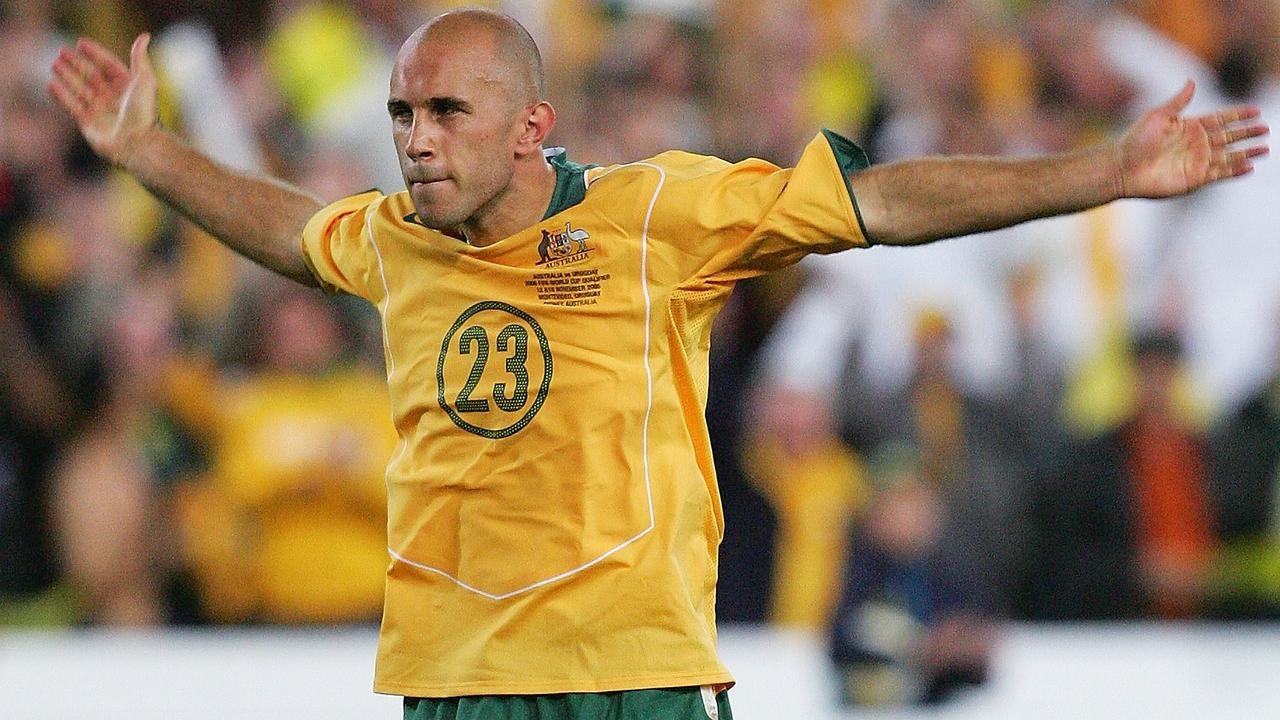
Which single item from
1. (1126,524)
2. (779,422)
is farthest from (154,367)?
(1126,524)

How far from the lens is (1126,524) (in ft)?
22.5

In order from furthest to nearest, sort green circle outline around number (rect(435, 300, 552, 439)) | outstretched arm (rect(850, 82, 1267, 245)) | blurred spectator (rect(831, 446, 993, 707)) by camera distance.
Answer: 1. blurred spectator (rect(831, 446, 993, 707))
2. green circle outline around number (rect(435, 300, 552, 439))
3. outstretched arm (rect(850, 82, 1267, 245))

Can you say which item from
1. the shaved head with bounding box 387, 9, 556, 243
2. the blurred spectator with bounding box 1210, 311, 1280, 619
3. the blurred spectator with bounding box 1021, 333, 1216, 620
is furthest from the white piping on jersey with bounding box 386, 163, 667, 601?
the blurred spectator with bounding box 1210, 311, 1280, 619

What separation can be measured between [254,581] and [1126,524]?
373cm

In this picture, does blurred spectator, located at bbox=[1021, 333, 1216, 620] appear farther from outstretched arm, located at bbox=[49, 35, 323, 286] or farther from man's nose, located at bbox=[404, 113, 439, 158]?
man's nose, located at bbox=[404, 113, 439, 158]

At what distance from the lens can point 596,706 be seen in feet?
8.66

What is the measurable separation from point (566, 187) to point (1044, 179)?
81cm

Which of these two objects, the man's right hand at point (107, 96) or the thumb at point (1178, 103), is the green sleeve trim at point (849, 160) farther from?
the man's right hand at point (107, 96)

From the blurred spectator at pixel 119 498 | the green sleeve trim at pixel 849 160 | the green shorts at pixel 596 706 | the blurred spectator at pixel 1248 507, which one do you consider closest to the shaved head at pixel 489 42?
the green sleeve trim at pixel 849 160

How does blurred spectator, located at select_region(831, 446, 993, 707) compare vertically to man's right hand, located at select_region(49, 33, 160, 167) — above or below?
below

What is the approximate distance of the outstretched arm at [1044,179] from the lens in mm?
2568

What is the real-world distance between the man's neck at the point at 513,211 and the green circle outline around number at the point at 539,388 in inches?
5.1

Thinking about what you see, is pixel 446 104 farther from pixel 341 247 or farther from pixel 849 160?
pixel 849 160

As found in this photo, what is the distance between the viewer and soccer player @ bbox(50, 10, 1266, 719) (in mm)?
2621
